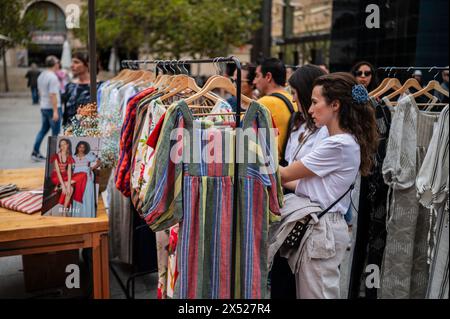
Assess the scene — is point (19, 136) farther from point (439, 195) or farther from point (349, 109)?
point (439, 195)

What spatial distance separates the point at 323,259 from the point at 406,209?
28.6 inches

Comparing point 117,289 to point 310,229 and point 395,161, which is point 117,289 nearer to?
point 310,229

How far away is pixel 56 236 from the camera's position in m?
2.59

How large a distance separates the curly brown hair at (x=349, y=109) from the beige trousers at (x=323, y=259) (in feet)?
1.46

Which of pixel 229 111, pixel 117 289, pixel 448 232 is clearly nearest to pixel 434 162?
pixel 448 232

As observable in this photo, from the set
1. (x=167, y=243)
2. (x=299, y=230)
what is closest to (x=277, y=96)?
(x=299, y=230)

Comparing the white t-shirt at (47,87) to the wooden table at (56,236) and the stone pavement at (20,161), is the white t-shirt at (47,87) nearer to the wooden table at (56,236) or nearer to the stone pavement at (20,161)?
the stone pavement at (20,161)

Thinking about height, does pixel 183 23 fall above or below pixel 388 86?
above

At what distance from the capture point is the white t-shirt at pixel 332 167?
2279 millimetres

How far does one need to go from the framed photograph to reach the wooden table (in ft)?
0.22

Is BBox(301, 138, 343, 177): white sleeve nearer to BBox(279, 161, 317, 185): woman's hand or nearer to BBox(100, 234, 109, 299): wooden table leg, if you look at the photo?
BBox(279, 161, 317, 185): woman's hand

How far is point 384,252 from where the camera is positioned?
2.87 meters

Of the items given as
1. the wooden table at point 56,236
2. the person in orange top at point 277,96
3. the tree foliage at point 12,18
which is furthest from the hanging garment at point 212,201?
the tree foliage at point 12,18
